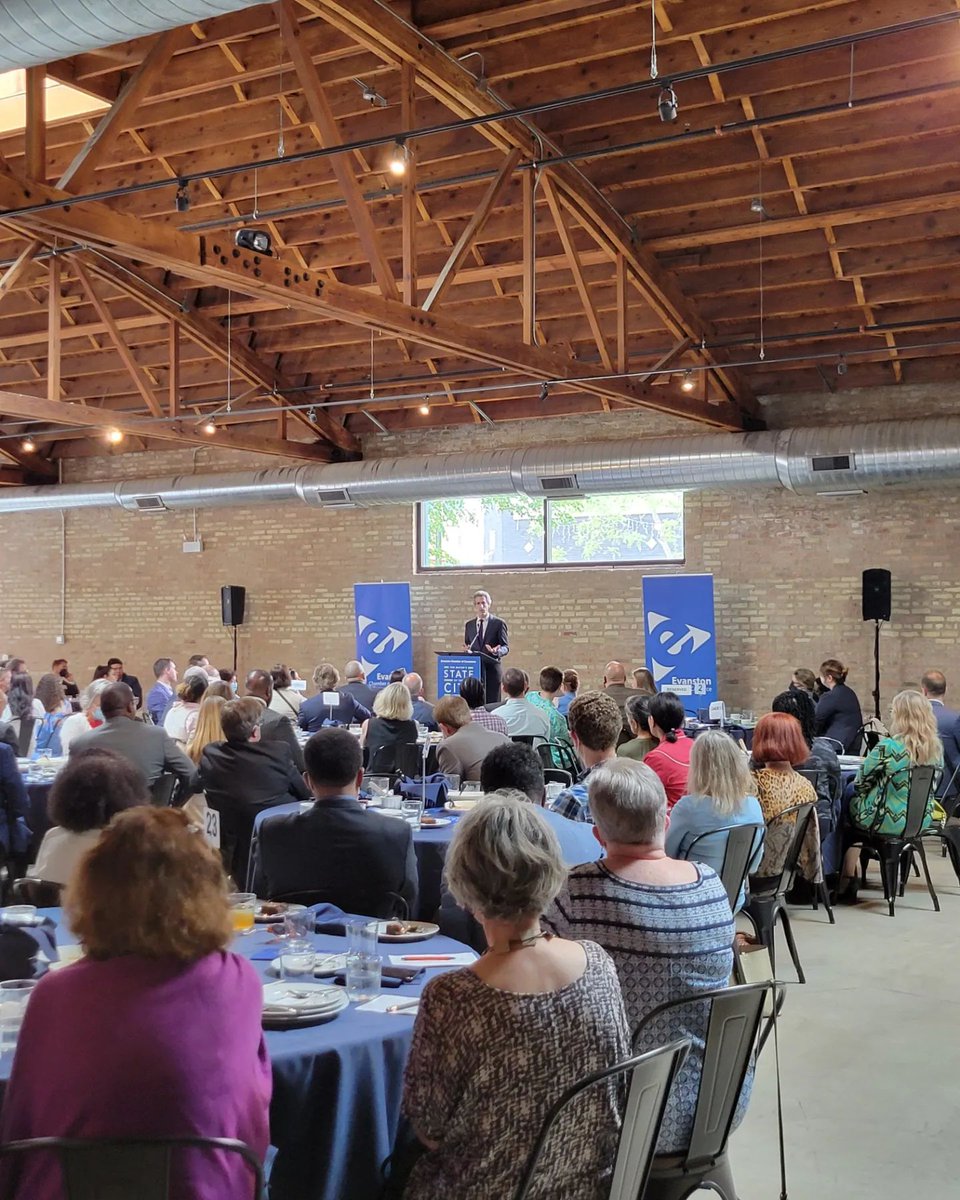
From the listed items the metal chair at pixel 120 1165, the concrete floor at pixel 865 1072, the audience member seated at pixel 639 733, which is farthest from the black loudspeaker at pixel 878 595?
the metal chair at pixel 120 1165

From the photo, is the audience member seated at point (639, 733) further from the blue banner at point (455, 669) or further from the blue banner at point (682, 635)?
the blue banner at point (455, 669)

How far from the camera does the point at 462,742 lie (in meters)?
6.34

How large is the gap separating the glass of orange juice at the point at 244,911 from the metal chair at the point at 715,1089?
124cm

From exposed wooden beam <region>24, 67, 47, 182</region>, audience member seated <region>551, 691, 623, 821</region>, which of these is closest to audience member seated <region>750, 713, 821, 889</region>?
audience member seated <region>551, 691, 623, 821</region>

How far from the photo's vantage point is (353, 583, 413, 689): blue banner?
580 inches

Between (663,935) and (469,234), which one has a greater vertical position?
(469,234)

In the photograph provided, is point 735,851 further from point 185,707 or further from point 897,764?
point 185,707

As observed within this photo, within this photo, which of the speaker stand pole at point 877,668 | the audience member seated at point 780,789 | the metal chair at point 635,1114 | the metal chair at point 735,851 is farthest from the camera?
the speaker stand pole at point 877,668

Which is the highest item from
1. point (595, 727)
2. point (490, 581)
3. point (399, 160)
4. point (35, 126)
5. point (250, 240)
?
point (399, 160)

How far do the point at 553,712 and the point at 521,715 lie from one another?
669 millimetres

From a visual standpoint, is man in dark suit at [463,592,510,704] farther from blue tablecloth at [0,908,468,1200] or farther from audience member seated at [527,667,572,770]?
blue tablecloth at [0,908,468,1200]

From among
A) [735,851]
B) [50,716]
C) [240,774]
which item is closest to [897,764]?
[735,851]

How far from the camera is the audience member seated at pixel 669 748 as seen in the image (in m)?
5.64

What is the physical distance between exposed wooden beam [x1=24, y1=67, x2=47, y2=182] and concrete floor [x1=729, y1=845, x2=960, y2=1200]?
5.62 m
